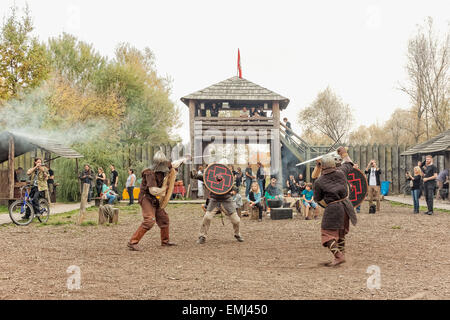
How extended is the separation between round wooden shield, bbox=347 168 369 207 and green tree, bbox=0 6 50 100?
16073 millimetres

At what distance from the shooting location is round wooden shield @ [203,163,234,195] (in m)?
8.55

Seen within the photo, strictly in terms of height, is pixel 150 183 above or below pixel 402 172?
below

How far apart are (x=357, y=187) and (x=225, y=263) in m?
2.61

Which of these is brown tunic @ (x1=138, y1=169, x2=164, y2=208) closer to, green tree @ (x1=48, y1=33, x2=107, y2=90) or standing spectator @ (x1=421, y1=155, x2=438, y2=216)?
standing spectator @ (x1=421, y1=155, x2=438, y2=216)

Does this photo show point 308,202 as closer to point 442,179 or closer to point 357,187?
point 357,187

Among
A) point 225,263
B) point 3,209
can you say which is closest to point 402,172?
point 3,209

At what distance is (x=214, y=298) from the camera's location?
453 centimetres

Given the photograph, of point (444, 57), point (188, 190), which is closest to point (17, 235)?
point (188, 190)

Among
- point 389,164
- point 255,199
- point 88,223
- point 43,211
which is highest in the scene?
point 389,164

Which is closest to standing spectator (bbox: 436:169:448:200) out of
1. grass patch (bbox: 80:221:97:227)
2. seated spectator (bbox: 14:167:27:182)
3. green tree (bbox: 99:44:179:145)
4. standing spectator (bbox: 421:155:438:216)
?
standing spectator (bbox: 421:155:438:216)

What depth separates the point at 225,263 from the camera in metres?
6.51

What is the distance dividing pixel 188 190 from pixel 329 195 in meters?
15.1

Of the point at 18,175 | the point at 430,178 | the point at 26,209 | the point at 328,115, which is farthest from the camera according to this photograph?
the point at 328,115
